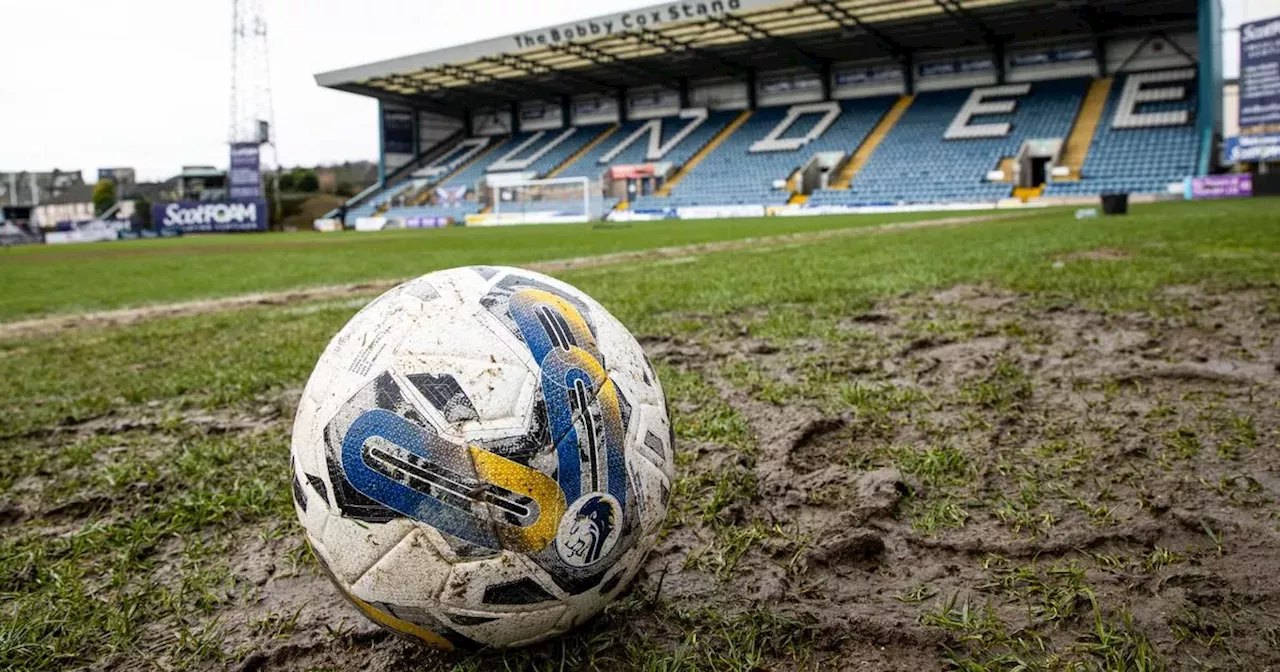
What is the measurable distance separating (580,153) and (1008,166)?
2345 cm

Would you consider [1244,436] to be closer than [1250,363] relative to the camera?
Yes

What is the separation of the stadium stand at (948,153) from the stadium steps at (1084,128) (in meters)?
0.36

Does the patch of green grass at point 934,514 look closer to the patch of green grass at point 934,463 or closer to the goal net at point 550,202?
the patch of green grass at point 934,463

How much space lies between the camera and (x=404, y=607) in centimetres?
167

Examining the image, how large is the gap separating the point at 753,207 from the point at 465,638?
35276mm

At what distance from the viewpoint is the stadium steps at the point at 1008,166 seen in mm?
33062

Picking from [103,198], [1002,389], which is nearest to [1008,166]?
[1002,389]

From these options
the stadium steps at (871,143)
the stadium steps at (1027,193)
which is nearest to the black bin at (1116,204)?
the stadium steps at (1027,193)

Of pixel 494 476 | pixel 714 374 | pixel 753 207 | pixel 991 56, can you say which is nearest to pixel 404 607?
pixel 494 476

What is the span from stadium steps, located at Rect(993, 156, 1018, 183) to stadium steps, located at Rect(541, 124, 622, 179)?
22744 mm

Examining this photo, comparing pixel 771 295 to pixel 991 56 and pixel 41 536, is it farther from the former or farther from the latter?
pixel 991 56

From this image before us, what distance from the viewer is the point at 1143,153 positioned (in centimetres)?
3158

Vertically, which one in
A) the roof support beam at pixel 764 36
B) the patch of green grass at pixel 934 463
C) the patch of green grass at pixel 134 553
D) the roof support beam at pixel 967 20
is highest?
the roof support beam at pixel 764 36

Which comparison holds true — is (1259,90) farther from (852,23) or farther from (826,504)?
(826,504)
